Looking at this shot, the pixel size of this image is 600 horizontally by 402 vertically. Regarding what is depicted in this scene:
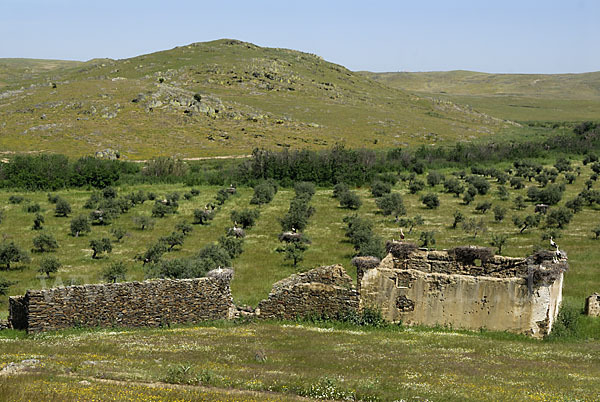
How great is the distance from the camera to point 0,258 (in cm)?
3628

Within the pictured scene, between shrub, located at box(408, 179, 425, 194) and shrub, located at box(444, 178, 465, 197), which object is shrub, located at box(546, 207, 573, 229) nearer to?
shrub, located at box(444, 178, 465, 197)

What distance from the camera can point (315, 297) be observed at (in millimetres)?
21188

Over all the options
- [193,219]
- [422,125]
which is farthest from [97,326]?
[422,125]

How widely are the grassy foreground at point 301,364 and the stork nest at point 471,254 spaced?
12.6ft

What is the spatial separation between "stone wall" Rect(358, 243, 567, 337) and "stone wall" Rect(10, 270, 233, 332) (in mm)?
5484

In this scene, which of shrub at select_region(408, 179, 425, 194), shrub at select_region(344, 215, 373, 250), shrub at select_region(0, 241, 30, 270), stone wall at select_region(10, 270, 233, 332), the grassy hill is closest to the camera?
stone wall at select_region(10, 270, 233, 332)

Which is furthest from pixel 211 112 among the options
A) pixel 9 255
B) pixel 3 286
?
pixel 3 286

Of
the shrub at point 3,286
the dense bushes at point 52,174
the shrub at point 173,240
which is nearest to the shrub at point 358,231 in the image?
the shrub at point 173,240

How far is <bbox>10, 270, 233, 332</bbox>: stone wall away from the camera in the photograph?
19.5 meters

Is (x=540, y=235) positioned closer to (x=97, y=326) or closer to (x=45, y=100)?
(x=97, y=326)

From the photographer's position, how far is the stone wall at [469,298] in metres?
19.9

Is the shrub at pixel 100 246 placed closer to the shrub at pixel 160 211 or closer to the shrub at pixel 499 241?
the shrub at pixel 160 211

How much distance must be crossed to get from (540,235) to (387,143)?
270 feet

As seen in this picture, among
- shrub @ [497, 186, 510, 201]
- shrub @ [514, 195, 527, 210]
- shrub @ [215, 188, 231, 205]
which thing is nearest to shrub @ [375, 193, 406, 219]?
shrub @ [514, 195, 527, 210]
